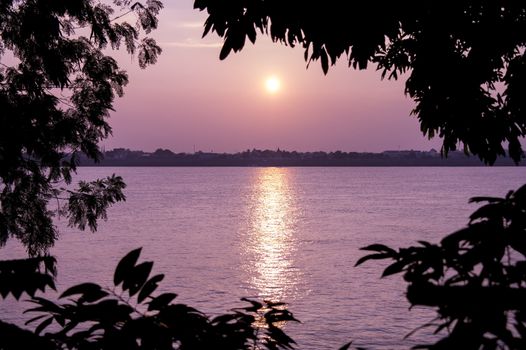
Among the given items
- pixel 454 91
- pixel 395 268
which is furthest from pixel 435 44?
pixel 395 268

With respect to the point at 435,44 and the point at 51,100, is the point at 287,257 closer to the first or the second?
the point at 51,100

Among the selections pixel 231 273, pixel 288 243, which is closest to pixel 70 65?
pixel 231 273

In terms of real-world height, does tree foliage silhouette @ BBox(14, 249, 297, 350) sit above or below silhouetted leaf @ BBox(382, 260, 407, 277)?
below

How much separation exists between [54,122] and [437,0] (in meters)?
14.3

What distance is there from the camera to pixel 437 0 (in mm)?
7098

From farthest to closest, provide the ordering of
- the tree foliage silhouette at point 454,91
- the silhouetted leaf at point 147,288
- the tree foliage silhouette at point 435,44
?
the tree foliage silhouette at point 435,44
the silhouetted leaf at point 147,288
the tree foliage silhouette at point 454,91

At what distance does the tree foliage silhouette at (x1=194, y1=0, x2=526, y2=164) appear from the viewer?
5.12m

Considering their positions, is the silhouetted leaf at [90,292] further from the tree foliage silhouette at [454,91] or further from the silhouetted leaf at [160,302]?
the tree foliage silhouette at [454,91]

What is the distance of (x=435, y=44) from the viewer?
8.79m

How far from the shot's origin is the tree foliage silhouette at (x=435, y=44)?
16.8 ft

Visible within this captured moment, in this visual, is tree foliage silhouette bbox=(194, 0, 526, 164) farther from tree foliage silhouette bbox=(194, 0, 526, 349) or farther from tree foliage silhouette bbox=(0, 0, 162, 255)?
tree foliage silhouette bbox=(0, 0, 162, 255)

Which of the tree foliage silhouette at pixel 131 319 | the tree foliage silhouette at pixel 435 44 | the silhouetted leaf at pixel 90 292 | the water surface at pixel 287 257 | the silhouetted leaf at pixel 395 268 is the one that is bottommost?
the water surface at pixel 287 257

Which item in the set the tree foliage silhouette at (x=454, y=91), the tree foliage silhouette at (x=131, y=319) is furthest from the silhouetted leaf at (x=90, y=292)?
the tree foliage silhouette at (x=454, y=91)

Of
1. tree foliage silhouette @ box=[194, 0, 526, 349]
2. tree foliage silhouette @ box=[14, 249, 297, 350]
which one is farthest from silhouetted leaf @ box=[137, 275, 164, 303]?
tree foliage silhouette @ box=[194, 0, 526, 349]
